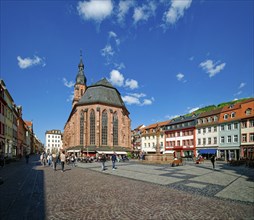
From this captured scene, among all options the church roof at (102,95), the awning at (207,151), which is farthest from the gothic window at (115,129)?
the awning at (207,151)

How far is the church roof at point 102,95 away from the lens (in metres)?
55.3

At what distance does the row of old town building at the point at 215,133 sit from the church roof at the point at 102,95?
16.2m

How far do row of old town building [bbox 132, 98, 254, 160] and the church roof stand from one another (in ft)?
53.1

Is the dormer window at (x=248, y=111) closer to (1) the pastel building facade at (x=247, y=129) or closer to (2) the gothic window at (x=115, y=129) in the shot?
(1) the pastel building facade at (x=247, y=129)

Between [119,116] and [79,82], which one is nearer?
[119,116]

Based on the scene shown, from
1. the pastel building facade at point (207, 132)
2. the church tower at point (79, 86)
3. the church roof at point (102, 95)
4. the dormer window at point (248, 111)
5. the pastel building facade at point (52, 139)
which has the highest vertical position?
the church tower at point (79, 86)

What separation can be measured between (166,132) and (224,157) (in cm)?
1963

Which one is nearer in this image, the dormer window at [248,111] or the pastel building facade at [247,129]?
the pastel building facade at [247,129]

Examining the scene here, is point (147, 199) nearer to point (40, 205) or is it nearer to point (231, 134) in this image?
point (40, 205)

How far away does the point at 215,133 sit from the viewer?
47.0 meters

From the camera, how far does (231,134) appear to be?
4303 cm

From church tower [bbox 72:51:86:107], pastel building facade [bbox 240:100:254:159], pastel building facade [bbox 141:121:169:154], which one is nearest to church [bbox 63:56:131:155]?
pastel building facade [bbox 141:121:169:154]

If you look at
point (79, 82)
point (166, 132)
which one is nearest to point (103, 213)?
point (166, 132)

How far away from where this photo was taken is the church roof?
5533 centimetres
